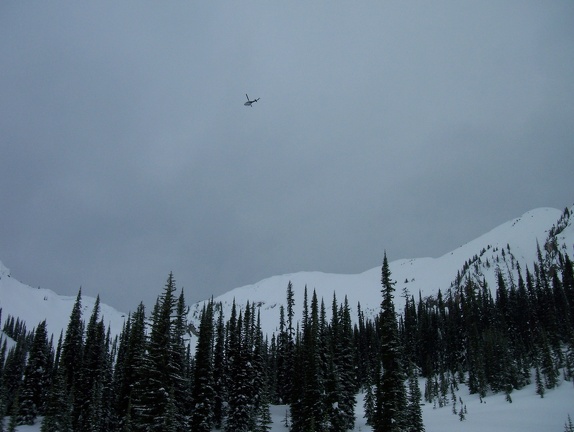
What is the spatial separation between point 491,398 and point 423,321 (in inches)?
2026

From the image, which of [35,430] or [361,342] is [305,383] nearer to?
[35,430]

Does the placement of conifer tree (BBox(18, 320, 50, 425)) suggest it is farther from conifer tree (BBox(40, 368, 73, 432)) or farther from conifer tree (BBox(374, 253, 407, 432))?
conifer tree (BBox(374, 253, 407, 432))

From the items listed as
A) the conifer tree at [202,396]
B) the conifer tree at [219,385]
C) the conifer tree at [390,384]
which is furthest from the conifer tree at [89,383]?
the conifer tree at [390,384]

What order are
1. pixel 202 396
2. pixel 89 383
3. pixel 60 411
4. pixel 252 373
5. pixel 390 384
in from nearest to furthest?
1. pixel 390 384
2. pixel 202 396
3. pixel 60 411
4. pixel 252 373
5. pixel 89 383

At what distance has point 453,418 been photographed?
60312mm

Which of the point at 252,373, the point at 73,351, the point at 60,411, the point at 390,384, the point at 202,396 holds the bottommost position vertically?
the point at 60,411

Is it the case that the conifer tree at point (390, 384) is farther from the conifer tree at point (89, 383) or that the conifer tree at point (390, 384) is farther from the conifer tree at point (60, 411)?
the conifer tree at point (60, 411)

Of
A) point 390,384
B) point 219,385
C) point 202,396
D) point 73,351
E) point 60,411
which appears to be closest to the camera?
point 390,384

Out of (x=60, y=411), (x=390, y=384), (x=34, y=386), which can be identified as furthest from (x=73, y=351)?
(x=390, y=384)

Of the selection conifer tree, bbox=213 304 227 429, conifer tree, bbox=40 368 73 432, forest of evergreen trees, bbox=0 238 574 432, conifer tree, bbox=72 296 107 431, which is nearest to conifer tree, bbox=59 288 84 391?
forest of evergreen trees, bbox=0 238 574 432

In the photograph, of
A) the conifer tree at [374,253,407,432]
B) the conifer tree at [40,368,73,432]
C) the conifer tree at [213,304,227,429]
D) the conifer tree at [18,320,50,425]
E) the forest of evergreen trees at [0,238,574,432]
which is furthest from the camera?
the conifer tree at [18,320,50,425]

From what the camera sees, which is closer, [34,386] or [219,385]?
[219,385]

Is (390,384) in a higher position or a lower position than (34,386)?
lower

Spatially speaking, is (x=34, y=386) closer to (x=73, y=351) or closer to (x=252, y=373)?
(x=73, y=351)
